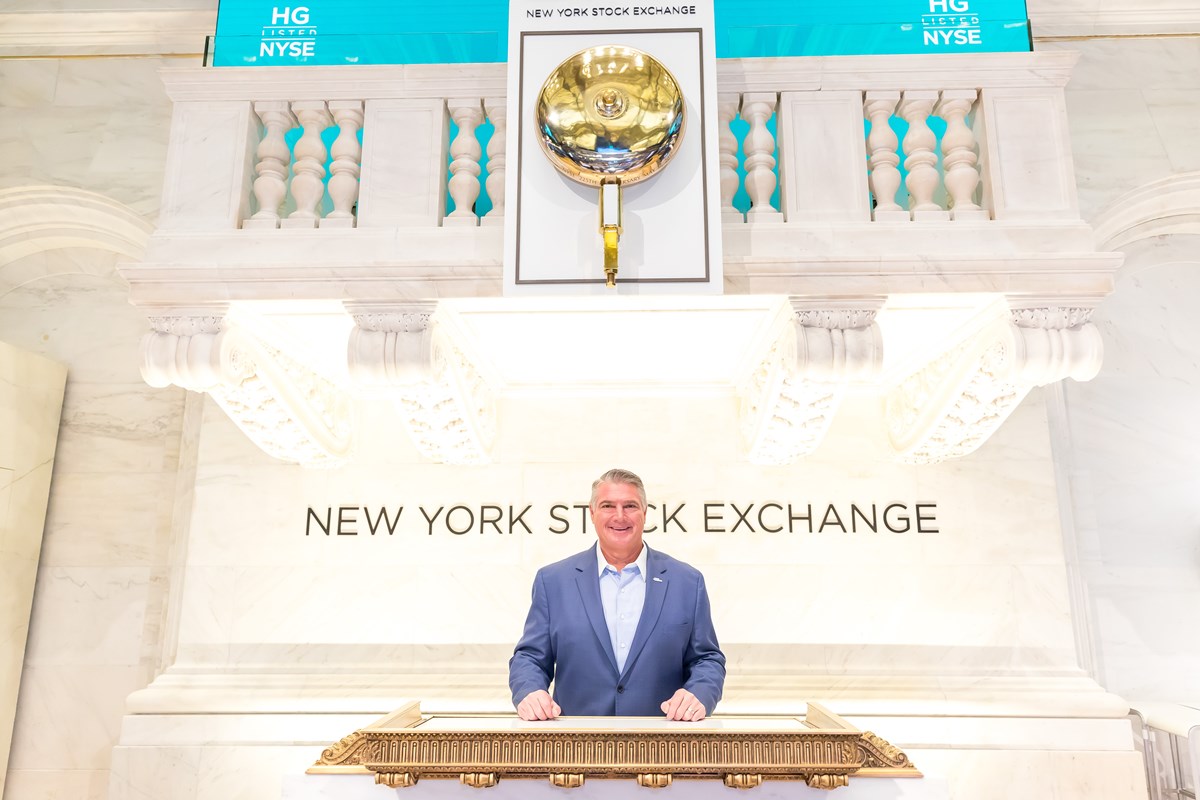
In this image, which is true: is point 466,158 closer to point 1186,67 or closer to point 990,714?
point 990,714

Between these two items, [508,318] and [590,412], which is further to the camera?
[590,412]

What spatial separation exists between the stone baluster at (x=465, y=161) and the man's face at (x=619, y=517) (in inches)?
58.8

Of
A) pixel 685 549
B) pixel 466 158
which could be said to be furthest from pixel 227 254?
pixel 685 549

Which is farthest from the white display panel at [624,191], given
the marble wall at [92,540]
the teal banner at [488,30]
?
the marble wall at [92,540]

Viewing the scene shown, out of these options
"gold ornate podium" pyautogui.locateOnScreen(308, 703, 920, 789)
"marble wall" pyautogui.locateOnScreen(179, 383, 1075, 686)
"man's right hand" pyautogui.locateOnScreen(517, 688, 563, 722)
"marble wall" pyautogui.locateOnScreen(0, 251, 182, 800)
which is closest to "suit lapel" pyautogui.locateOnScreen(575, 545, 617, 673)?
"man's right hand" pyautogui.locateOnScreen(517, 688, 563, 722)

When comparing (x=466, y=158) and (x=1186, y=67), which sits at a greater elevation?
(x=1186, y=67)

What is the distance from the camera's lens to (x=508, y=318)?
14.8ft

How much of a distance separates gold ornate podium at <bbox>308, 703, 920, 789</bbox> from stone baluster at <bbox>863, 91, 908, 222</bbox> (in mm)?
2498

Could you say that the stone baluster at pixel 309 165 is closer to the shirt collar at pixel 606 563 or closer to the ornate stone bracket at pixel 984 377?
the shirt collar at pixel 606 563

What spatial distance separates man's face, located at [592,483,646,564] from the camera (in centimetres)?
360

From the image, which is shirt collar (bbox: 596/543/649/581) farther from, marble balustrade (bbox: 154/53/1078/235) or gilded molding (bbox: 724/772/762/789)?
marble balustrade (bbox: 154/53/1078/235)

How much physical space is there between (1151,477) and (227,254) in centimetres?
590

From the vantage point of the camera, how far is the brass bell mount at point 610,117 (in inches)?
156

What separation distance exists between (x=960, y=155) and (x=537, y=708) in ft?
10.4
